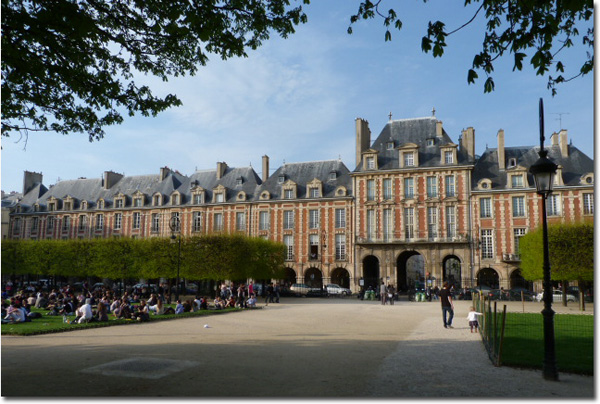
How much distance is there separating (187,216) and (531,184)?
3015 cm

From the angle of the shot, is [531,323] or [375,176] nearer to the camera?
[531,323]

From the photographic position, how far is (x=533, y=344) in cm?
1120

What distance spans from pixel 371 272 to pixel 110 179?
29.4 metres

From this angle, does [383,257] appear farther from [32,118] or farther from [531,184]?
[32,118]

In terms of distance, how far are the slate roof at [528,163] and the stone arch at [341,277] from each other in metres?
13.3

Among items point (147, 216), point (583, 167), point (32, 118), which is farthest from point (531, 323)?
point (147, 216)

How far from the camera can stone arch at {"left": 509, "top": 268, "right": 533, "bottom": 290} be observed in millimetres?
38291

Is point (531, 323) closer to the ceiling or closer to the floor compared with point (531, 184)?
closer to the floor

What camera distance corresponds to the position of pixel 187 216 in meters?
47.1

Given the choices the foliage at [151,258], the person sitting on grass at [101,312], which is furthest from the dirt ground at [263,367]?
the foliage at [151,258]

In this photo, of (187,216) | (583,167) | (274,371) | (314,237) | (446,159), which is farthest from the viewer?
(187,216)

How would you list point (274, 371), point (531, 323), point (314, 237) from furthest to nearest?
point (314, 237), point (531, 323), point (274, 371)

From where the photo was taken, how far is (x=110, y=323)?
15.0m

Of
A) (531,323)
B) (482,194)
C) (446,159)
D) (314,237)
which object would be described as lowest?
→ (531,323)
